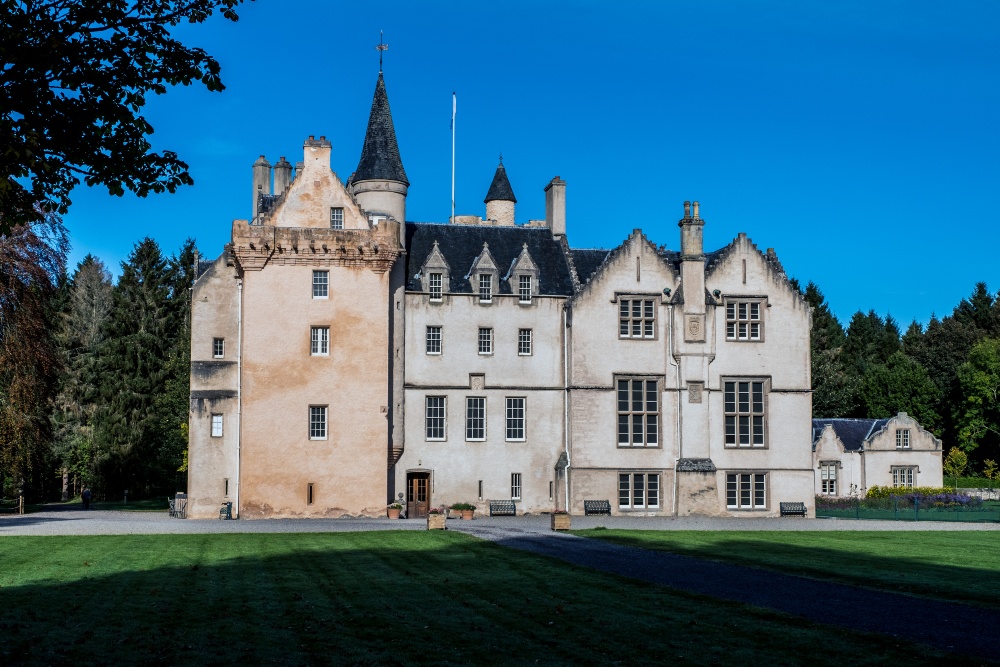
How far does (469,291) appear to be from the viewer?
5094cm

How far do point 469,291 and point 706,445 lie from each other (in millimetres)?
12749

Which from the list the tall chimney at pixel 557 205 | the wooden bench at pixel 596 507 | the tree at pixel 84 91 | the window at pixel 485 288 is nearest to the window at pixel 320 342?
the window at pixel 485 288

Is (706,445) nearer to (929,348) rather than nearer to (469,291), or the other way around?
(469,291)

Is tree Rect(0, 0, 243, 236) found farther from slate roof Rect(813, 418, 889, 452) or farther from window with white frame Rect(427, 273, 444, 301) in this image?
slate roof Rect(813, 418, 889, 452)

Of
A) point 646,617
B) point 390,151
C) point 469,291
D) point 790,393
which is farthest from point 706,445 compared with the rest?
point 646,617

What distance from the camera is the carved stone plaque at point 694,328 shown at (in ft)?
169

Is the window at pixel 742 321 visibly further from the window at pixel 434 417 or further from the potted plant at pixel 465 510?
the potted plant at pixel 465 510

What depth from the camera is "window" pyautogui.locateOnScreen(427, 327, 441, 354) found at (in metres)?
50.4

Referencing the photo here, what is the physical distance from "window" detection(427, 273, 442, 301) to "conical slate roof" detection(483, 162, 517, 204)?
9837 millimetres

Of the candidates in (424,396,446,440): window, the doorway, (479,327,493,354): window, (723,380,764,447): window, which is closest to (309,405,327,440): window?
the doorway

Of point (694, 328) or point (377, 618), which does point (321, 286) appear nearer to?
point (694, 328)

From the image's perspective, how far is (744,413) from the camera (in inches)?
2039

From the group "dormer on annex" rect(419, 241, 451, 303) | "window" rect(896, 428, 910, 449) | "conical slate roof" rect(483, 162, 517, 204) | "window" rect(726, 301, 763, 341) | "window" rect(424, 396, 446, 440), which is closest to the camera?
"window" rect(424, 396, 446, 440)

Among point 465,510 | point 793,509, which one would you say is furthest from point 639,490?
point 465,510
